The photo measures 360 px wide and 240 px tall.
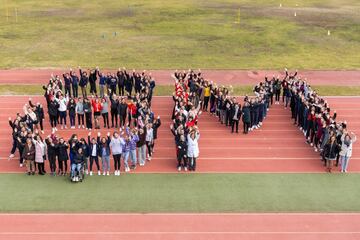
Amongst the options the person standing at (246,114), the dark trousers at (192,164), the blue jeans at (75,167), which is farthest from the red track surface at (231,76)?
the blue jeans at (75,167)

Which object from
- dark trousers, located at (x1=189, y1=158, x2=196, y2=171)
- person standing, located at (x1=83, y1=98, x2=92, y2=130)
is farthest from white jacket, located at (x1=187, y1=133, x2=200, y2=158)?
person standing, located at (x1=83, y1=98, x2=92, y2=130)

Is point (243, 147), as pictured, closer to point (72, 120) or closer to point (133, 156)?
point (133, 156)

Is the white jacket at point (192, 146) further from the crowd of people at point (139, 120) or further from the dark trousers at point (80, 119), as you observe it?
the dark trousers at point (80, 119)

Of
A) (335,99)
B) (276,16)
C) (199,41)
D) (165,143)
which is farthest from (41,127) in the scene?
(276,16)

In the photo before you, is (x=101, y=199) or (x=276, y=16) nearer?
(x=101, y=199)

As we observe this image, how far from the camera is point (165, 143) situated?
18766 millimetres

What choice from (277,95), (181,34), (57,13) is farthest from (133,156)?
(57,13)

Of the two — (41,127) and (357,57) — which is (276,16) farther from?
(41,127)

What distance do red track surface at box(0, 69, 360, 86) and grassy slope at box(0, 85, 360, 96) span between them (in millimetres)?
820

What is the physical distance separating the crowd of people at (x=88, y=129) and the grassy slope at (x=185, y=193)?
638mm

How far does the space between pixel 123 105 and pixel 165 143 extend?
2327 mm

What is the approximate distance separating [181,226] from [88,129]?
26.8 ft

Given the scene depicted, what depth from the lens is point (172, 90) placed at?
25391mm

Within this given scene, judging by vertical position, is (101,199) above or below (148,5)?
below
